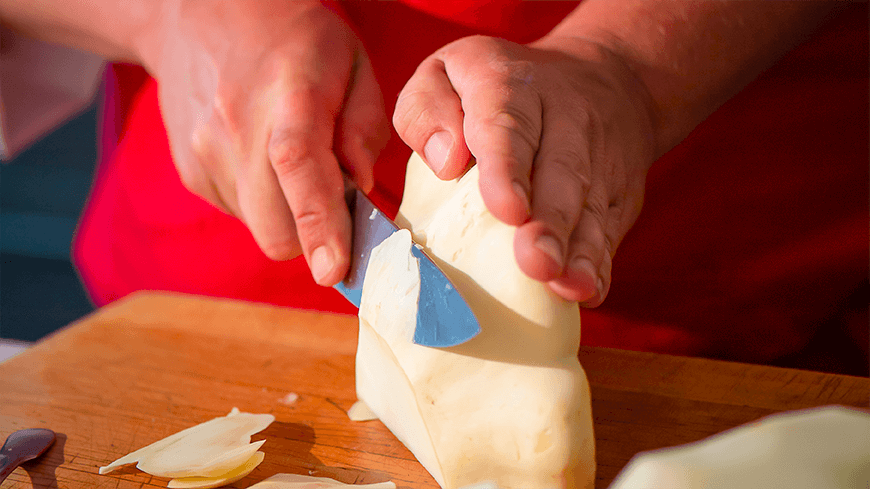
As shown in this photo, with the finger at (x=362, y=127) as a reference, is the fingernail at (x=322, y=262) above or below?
below

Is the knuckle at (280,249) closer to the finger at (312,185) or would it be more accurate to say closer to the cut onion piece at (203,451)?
the finger at (312,185)

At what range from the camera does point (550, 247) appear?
0.61 metres

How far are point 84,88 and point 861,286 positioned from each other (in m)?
1.74

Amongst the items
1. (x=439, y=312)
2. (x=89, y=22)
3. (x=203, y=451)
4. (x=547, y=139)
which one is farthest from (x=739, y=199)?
(x=89, y=22)

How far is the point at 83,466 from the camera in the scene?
31.7 inches

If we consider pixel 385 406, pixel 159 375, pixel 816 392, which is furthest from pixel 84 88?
pixel 816 392

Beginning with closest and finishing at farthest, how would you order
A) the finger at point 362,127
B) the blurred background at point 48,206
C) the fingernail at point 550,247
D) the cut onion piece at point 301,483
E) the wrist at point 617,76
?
the fingernail at point 550,247
the cut onion piece at point 301,483
the wrist at point 617,76
the finger at point 362,127
the blurred background at point 48,206

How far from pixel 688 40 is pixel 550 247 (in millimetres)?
528

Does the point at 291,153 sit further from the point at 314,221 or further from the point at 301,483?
the point at 301,483

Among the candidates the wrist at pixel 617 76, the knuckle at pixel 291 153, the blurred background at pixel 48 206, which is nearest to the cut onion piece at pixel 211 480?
the knuckle at pixel 291 153

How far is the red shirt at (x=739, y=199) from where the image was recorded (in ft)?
3.65

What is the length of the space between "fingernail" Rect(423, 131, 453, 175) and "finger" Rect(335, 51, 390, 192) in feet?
0.64

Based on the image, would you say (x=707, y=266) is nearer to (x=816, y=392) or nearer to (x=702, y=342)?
A: (x=702, y=342)

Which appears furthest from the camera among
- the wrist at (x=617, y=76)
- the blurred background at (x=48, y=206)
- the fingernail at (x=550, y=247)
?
the blurred background at (x=48, y=206)
